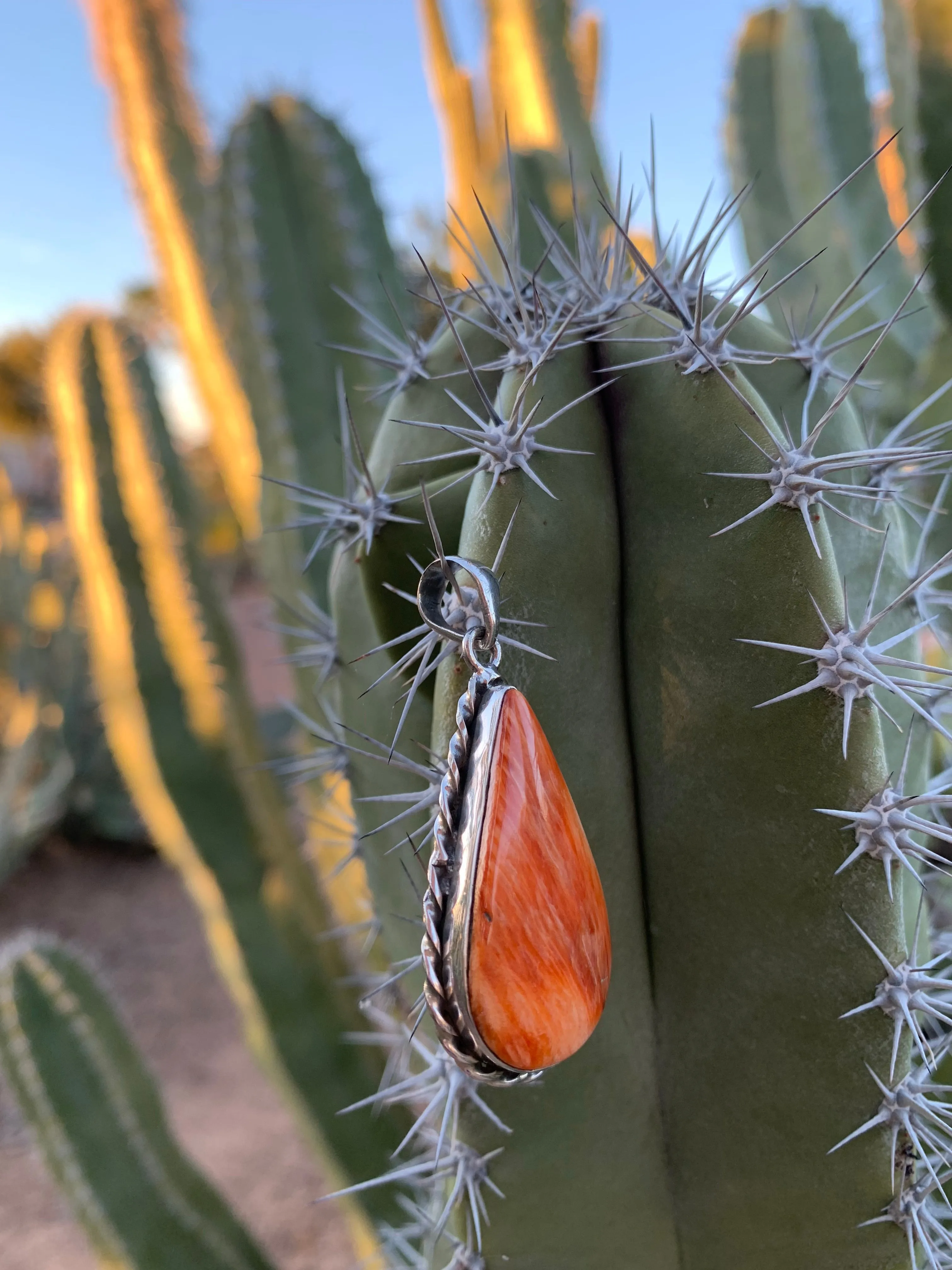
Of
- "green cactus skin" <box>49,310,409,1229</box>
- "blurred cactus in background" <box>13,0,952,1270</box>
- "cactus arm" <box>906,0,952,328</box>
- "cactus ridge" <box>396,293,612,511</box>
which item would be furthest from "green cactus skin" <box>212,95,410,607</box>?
"cactus ridge" <box>396,293,612,511</box>

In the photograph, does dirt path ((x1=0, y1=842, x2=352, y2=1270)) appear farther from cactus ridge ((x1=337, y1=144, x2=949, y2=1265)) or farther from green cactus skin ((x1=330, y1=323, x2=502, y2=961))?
cactus ridge ((x1=337, y1=144, x2=949, y2=1265))

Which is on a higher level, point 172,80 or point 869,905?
point 172,80

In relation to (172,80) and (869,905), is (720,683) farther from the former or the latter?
(172,80)

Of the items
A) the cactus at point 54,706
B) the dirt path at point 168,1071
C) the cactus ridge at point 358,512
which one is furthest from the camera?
the cactus at point 54,706

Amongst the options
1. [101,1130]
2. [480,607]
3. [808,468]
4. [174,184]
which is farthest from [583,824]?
[174,184]

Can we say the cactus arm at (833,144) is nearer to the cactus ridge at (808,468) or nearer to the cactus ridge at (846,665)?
the cactus ridge at (808,468)

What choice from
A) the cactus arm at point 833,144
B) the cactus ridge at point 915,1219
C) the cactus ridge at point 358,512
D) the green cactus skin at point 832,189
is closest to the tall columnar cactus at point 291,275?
the cactus ridge at point 358,512

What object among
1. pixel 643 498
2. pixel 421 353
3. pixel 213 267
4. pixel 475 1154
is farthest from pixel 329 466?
pixel 475 1154
